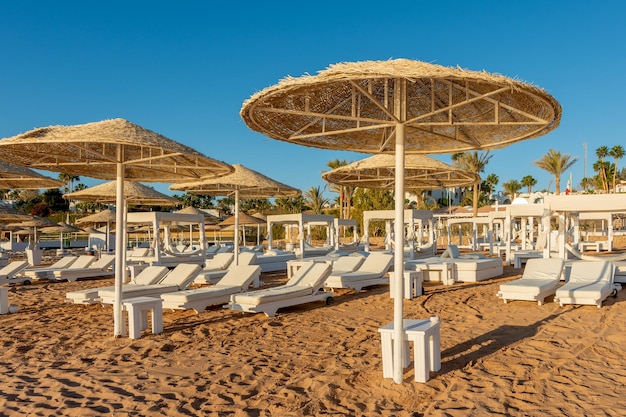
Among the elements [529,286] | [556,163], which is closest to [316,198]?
[556,163]

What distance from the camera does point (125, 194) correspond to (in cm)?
1527

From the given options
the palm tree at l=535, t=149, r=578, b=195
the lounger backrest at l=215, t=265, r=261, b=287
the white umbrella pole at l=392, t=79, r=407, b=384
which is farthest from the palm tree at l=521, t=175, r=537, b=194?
the white umbrella pole at l=392, t=79, r=407, b=384

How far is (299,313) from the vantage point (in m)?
8.52

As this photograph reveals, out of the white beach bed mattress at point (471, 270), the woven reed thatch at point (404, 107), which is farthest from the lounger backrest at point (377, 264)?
the woven reed thatch at point (404, 107)

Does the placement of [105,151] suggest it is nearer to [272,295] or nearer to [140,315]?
[140,315]

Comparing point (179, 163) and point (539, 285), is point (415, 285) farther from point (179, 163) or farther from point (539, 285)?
point (179, 163)

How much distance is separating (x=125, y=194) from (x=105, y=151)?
27.4 ft

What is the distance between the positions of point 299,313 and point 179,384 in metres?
3.92

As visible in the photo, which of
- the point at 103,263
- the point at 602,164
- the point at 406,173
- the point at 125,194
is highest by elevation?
the point at 602,164

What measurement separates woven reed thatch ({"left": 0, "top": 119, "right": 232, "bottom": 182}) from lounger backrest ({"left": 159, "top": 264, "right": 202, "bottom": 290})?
1706 millimetres

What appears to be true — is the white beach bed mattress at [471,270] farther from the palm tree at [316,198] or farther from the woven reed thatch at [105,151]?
the palm tree at [316,198]

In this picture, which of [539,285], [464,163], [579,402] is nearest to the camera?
[579,402]

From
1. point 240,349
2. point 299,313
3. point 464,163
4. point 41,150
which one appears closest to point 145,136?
point 41,150

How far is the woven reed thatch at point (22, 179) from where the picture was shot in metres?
11.3
